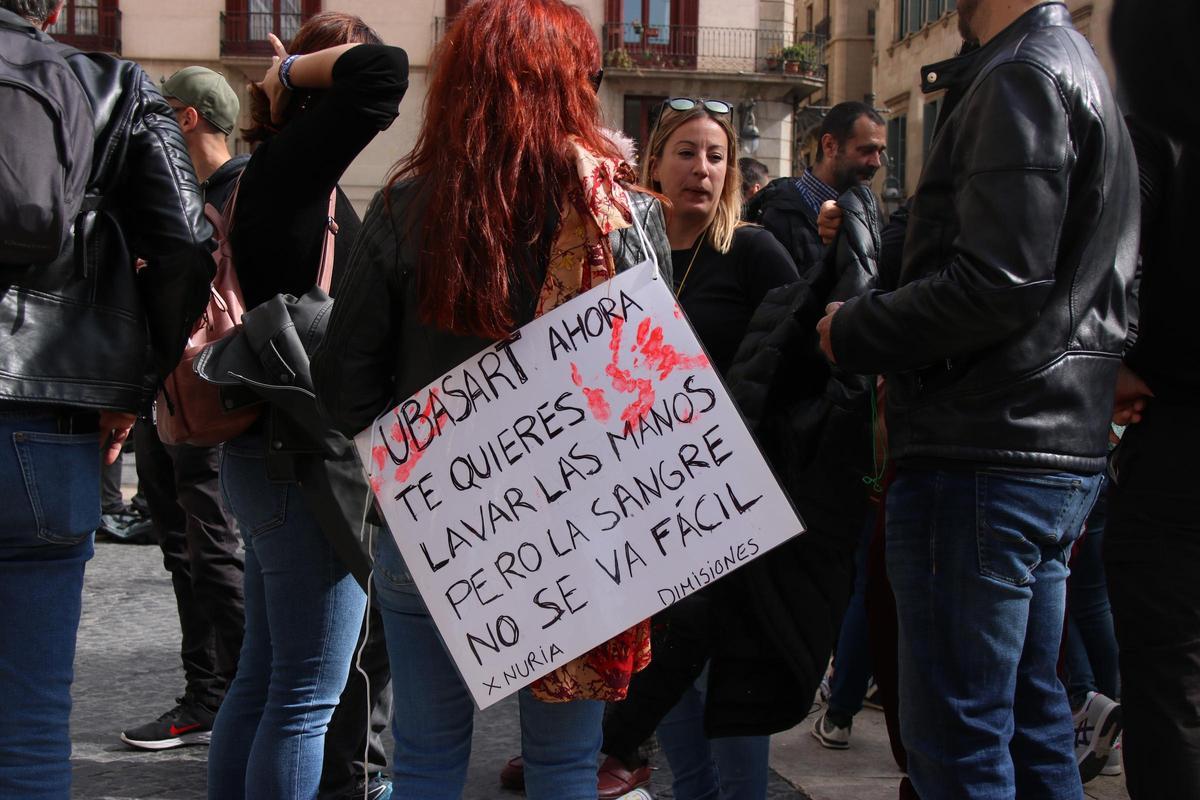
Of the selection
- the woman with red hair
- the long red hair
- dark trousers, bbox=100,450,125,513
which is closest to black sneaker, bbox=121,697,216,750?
the woman with red hair

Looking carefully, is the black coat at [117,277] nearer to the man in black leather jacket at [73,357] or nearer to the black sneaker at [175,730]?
the man in black leather jacket at [73,357]

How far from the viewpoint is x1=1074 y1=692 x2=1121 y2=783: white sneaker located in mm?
3572

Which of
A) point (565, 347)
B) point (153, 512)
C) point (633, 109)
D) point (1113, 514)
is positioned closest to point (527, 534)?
point (565, 347)

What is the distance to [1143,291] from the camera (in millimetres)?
2635

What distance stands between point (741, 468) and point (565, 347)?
0.36 metres

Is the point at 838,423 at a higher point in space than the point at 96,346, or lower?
lower

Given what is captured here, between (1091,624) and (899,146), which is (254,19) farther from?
(1091,624)

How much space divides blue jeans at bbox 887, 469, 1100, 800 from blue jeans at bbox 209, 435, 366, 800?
116 centimetres

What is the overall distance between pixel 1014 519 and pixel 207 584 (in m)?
2.59

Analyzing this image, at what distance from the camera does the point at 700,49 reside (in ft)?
86.5

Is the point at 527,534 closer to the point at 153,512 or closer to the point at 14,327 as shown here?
the point at 14,327

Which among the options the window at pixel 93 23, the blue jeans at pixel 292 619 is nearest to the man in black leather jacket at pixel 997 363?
the blue jeans at pixel 292 619

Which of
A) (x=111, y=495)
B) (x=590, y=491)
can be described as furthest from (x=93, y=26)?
(x=590, y=491)

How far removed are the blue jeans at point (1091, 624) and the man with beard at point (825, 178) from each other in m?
1.39
